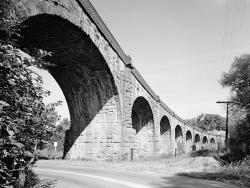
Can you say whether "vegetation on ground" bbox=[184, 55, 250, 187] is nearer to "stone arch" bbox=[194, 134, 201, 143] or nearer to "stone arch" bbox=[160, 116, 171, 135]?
"stone arch" bbox=[160, 116, 171, 135]

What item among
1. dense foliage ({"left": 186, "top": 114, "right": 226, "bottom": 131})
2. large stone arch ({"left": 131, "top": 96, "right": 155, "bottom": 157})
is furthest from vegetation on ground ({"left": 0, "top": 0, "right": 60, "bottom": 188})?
dense foliage ({"left": 186, "top": 114, "right": 226, "bottom": 131})

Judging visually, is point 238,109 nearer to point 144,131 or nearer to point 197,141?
point 144,131

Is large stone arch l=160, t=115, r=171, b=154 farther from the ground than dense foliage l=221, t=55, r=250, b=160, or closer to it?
closer to it

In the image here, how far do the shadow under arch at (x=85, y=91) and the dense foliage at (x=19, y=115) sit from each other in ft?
21.4

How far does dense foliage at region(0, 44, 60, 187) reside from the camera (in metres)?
3.27

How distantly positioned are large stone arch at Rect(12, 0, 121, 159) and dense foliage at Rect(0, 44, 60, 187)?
4.89 meters

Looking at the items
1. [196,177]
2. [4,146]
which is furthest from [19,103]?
[196,177]

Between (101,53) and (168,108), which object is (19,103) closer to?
(101,53)

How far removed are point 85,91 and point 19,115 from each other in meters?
10.2

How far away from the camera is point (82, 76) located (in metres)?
13.2

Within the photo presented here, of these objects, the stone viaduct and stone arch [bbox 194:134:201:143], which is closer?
the stone viaduct

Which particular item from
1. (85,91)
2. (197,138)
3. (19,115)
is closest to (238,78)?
(85,91)

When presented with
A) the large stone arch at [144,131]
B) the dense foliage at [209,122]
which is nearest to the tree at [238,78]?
the large stone arch at [144,131]

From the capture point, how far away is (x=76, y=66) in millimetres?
12602
